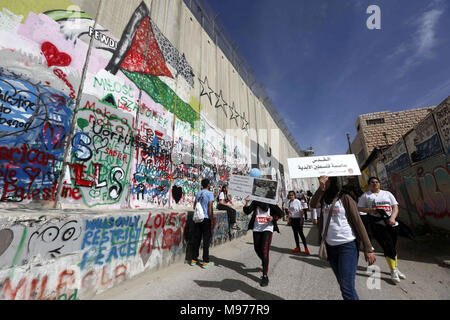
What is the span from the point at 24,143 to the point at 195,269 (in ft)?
12.6

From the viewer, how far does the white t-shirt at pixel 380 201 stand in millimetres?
3768

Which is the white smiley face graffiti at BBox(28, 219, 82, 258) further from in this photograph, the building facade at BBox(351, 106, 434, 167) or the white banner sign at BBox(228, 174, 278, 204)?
the building facade at BBox(351, 106, 434, 167)

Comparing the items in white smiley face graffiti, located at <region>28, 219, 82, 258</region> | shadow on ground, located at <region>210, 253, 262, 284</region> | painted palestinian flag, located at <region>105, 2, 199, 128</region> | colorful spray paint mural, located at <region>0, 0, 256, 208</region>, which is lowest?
shadow on ground, located at <region>210, 253, 262, 284</region>

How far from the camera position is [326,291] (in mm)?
2998

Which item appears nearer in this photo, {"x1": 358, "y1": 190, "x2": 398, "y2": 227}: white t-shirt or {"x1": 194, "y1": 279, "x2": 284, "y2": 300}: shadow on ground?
{"x1": 194, "y1": 279, "x2": 284, "y2": 300}: shadow on ground

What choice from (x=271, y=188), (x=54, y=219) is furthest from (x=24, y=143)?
(x=271, y=188)

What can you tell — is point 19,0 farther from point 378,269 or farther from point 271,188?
point 378,269

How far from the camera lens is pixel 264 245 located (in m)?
3.44

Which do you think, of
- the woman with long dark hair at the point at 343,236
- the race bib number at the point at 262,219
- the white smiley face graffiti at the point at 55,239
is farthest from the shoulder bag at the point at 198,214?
the woman with long dark hair at the point at 343,236

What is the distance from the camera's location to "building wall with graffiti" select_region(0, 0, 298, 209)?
3484 millimetres

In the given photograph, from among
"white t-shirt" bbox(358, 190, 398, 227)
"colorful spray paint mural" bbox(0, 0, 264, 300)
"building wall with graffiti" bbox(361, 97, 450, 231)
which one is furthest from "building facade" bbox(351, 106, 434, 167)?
"colorful spray paint mural" bbox(0, 0, 264, 300)

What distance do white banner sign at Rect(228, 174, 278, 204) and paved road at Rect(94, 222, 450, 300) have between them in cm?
141

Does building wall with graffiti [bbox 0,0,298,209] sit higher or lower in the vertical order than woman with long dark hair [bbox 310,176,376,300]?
higher

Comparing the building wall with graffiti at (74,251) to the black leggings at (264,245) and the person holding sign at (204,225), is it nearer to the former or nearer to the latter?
the person holding sign at (204,225)
